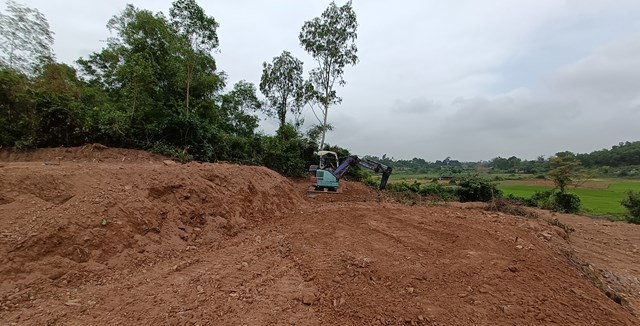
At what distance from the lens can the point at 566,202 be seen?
13.3 m

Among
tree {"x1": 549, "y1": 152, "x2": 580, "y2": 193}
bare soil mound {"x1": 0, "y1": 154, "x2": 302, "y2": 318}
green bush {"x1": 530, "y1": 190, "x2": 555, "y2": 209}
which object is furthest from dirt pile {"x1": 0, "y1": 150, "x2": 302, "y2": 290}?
tree {"x1": 549, "y1": 152, "x2": 580, "y2": 193}

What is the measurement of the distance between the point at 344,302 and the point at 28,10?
12573mm

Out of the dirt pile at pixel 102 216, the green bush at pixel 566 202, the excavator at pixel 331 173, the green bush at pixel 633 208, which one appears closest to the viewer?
the dirt pile at pixel 102 216

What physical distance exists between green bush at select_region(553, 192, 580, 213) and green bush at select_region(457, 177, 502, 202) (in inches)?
97.4

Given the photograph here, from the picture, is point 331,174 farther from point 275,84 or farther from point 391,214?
point 275,84

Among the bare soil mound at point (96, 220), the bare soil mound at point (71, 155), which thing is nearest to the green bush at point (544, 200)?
the bare soil mound at point (96, 220)

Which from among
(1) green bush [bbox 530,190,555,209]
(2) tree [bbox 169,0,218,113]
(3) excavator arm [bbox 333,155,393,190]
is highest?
(2) tree [bbox 169,0,218,113]

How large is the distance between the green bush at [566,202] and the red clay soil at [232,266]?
10.9 m

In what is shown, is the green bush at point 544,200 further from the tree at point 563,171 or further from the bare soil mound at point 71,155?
the bare soil mound at point 71,155

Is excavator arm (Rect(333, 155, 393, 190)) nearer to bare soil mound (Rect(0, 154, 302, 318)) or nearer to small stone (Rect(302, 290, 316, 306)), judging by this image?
bare soil mound (Rect(0, 154, 302, 318))

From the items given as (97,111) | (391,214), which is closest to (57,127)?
(97,111)

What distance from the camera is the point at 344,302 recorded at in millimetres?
2863

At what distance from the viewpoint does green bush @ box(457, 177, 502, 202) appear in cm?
1461

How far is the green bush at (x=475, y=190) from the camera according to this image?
14.6m
